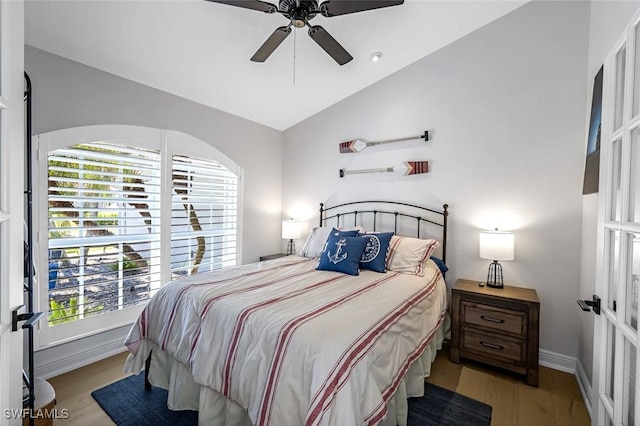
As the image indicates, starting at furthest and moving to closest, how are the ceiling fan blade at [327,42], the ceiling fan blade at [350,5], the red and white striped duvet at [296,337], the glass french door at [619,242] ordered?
the ceiling fan blade at [327,42]
the ceiling fan blade at [350,5]
the red and white striped duvet at [296,337]
the glass french door at [619,242]

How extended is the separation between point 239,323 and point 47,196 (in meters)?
1.98

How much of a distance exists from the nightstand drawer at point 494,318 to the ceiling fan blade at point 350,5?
2.35m

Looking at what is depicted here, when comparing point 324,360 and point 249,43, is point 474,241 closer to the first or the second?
point 324,360

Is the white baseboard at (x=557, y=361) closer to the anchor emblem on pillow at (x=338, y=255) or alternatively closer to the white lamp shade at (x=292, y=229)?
the anchor emblem on pillow at (x=338, y=255)

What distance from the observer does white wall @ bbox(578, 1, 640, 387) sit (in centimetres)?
189

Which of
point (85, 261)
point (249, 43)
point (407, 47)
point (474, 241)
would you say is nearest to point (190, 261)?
point (85, 261)

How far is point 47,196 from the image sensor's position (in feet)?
7.50

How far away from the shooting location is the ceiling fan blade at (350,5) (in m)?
1.76

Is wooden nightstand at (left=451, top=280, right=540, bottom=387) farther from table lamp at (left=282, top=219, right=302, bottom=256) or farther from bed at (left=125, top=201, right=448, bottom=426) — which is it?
table lamp at (left=282, top=219, right=302, bottom=256)

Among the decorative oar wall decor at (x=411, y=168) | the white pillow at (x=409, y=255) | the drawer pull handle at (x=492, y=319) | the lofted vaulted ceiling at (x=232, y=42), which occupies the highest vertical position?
the lofted vaulted ceiling at (x=232, y=42)

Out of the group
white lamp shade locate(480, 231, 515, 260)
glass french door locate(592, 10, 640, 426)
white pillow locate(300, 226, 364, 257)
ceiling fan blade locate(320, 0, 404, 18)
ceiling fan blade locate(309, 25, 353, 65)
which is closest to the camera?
glass french door locate(592, 10, 640, 426)

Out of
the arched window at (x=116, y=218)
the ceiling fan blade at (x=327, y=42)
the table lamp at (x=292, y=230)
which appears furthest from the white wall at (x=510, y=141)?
the arched window at (x=116, y=218)

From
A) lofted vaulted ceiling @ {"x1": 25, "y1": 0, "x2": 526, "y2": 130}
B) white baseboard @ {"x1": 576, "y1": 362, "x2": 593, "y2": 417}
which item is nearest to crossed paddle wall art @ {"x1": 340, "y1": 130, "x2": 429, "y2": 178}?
lofted vaulted ceiling @ {"x1": 25, "y1": 0, "x2": 526, "y2": 130}

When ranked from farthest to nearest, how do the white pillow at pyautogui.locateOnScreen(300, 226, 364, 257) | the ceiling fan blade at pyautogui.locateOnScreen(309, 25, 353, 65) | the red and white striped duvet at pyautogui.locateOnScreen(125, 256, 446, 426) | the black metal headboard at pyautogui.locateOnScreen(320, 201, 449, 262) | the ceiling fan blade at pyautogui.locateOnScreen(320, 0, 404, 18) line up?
the white pillow at pyautogui.locateOnScreen(300, 226, 364, 257), the black metal headboard at pyautogui.locateOnScreen(320, 201, 449, 262), the ceiling fan blade at pyautogui.locateOnScreen(309, 25, 353, 65), the ceiling fan blade at pyautogui.locateOnScreen(320, 0, 404, 18), the red and white striped duvet at pyautogui.locateOnScreen(125, 256, 446, 426)
